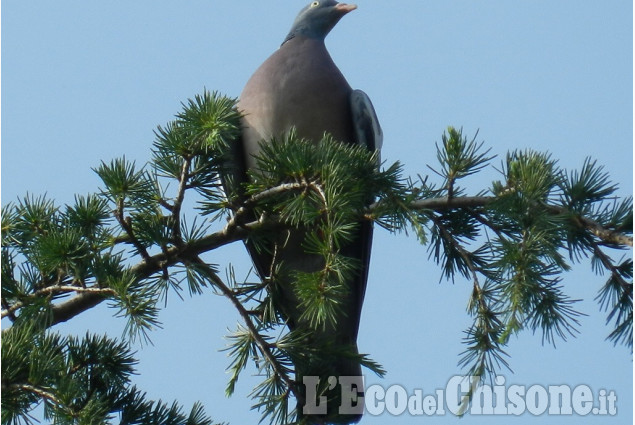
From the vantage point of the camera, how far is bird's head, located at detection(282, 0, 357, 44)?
6.31 meters

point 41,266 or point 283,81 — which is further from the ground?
point 283,81

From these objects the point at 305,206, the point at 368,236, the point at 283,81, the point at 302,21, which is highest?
the point at 302,21

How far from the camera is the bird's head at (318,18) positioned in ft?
20.7

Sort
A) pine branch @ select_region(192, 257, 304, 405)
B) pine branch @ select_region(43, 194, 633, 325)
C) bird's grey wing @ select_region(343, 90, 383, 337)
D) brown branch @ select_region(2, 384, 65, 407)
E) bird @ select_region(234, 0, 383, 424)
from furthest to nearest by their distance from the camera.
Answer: bird's grey wing @ select_region(343, 90, 383, 337) < bird @ select_region(234, 0, 383, 424) < pine branch @ select_region(192, 257, 304, 405) < pine branch @ select_region(43, 194, 633, 325) < brown branch @ select_region(2, 384, 65, 407)

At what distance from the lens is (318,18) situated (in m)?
6.36

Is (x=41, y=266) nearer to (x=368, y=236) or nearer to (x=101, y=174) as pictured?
(x=101, y=174)

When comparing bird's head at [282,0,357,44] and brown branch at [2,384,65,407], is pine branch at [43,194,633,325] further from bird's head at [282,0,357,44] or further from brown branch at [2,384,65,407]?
bird's head at [282,0,357,44]

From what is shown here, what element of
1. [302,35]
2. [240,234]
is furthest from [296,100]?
[240,234]

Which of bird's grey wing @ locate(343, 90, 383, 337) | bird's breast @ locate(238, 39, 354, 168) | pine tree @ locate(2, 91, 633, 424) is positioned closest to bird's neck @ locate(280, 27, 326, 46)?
bird's breast @ locate(238, 39, 354, 168)

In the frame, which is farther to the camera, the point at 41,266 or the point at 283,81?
the point at 283,81

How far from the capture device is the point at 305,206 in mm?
3705

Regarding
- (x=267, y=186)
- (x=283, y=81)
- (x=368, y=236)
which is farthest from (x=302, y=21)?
(x=267, y=186)

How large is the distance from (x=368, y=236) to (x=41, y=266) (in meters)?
1.88

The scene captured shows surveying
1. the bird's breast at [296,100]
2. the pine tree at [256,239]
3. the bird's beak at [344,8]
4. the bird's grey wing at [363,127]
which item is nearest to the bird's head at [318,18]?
the bird's beak at [344,8]
